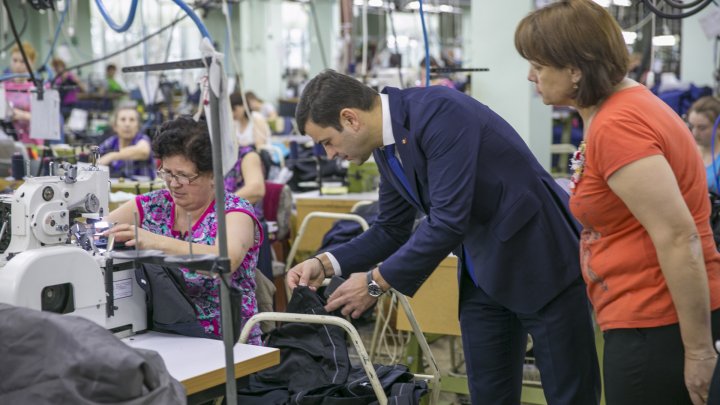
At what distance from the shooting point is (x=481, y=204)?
1.92 m

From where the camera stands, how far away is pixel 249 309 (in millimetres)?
2398

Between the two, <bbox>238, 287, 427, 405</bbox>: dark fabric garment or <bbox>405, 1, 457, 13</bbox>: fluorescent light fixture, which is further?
<bbox>405, 1, 457, 13</bbox>: fluorescent light fixture

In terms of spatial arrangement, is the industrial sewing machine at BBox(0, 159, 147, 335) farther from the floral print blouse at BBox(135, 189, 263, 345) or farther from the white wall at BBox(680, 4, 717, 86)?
the white wall at BBox(680, 4, 717, 86)

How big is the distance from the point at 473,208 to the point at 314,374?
0.63m

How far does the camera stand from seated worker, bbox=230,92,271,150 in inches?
242

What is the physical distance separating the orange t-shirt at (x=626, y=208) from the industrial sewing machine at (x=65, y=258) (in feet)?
3.11

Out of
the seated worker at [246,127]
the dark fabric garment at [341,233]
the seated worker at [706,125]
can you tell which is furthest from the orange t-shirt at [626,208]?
the seated worker at [246,127]

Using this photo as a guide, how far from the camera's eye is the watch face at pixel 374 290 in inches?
72.2

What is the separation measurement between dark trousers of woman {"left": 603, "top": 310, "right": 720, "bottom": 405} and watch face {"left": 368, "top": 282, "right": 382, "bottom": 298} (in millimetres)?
492

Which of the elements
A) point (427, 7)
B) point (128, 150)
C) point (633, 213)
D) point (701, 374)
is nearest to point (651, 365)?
point (701, 374)

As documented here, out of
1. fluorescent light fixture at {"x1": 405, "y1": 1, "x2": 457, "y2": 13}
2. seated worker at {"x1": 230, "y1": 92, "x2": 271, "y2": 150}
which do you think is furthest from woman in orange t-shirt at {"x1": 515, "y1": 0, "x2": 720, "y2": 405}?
seated worker at {"x1": 230, "y1": 92, "x2": 271, "y2": 150}

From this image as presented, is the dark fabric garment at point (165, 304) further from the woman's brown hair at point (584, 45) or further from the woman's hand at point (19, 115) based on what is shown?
the woman's hand at point (19, 115)

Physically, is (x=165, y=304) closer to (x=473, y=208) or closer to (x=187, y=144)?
(x=187, y=144)

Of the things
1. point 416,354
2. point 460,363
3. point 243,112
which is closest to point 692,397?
point 416,354
